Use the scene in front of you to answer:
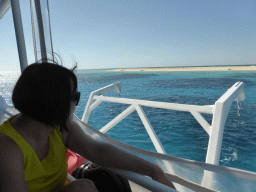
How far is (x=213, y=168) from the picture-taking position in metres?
0.71

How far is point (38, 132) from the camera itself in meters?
0.44

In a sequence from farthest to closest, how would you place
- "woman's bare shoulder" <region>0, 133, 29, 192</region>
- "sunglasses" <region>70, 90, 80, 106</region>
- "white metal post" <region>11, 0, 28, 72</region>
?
"white metal post" <region>11, 0, 28, 72</region> < "sunglasses" <region>70, 90, 80, 106</region> < "woman's bare shoulder" <region>0, 133, 29, 192</region>

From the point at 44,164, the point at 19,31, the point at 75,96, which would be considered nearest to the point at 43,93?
the point at 75,96

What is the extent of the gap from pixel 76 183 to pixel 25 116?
8.6 inches

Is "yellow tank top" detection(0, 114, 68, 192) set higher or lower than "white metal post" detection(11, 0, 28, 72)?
lower

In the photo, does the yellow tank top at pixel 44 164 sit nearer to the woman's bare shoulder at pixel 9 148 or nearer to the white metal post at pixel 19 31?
the woman's bare shoulder at pixel 9 148

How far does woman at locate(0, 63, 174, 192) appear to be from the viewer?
0.36 metres

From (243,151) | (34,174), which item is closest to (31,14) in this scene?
(34,174)

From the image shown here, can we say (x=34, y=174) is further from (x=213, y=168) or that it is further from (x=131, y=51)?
(x=131, y=51)

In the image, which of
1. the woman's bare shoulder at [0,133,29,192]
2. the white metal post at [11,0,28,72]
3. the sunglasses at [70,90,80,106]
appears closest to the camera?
the woman's bare shoulder at [0,133,29,192]

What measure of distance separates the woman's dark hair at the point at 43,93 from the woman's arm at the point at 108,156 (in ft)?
0.44

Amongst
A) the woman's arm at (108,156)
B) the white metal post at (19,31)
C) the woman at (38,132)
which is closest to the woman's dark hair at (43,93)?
the woman at (38,132)

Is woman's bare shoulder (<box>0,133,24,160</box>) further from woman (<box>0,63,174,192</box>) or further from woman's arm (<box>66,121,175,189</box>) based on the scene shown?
woman's arm (<box>66,121,175,189</box>)

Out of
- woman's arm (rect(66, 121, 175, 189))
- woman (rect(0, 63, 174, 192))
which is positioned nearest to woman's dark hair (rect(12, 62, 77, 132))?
woman (rect(0, 63, 174, 192))
